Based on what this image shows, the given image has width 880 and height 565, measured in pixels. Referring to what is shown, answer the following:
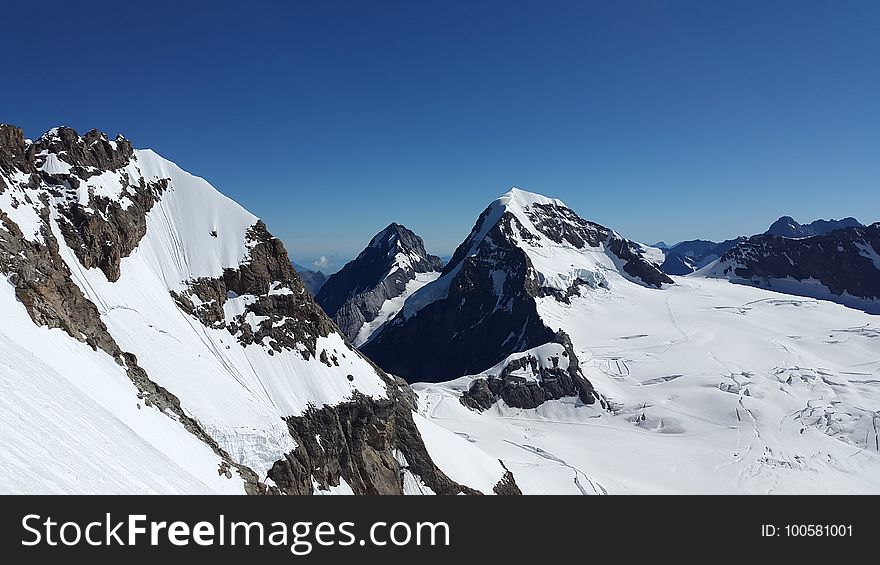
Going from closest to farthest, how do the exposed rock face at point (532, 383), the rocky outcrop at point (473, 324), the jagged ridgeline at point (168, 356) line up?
the jagged ridgeline at point (168, 356), the exposed rock face at point (532, 383), the rocky outcrop at point (473, 324)

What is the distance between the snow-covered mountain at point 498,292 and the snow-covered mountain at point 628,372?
24.3 inches

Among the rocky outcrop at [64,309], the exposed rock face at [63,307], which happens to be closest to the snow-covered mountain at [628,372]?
the rocky outcrop at [64,309]

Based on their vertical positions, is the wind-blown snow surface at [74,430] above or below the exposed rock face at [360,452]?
above

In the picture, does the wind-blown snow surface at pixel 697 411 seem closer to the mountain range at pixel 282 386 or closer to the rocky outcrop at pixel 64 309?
the mountain range at pixel 282 386

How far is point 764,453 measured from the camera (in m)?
84.1

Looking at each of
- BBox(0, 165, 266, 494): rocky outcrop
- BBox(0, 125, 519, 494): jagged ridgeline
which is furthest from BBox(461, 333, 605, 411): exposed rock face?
BBox(0, 165, 266, 494): rocky outcrop

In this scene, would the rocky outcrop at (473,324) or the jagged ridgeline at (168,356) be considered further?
the rocky outcrop at (473,324)

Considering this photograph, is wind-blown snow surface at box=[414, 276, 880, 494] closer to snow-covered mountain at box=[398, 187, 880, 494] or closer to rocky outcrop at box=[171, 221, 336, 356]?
snow-covered mountain at box=[398, 187, 880, 494]

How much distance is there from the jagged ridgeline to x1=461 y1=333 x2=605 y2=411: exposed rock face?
165 feet

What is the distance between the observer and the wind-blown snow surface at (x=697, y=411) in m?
76.8

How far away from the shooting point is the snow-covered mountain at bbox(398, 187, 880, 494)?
80188mm
